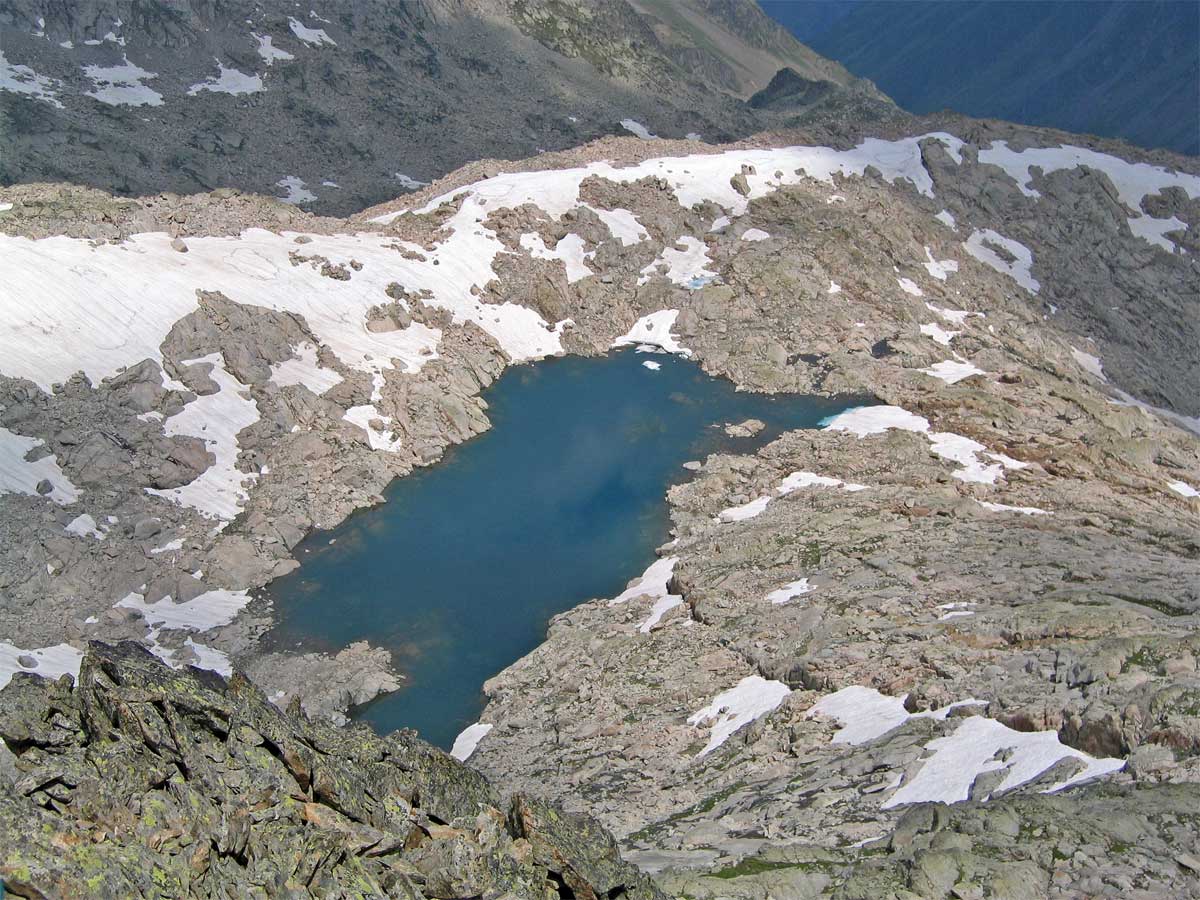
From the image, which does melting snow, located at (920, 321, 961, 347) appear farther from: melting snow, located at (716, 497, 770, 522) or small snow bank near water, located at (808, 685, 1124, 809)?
small snow bank near water, located at (808, 685, 1124, 809)

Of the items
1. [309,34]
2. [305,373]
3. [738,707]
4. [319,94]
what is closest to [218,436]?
[305,373]

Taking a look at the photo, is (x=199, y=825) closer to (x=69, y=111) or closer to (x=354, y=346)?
(x=354, y=346)

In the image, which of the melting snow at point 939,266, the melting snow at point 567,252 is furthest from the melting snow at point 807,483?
the melting snow at point 939,266

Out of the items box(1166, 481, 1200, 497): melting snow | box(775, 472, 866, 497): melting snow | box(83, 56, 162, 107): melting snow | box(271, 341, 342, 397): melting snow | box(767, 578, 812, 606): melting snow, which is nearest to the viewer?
box(767, 578, 812, 606): melting snow

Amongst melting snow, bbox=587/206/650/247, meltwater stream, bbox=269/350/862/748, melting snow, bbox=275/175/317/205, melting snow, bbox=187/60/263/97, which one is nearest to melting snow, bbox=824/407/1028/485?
meltwater stream, bbox=269/350/862/748

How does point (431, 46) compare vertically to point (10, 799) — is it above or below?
below

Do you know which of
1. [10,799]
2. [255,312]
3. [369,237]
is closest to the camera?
[10,799]

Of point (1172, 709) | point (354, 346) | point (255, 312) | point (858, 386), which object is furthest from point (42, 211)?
point (1172, 709)
